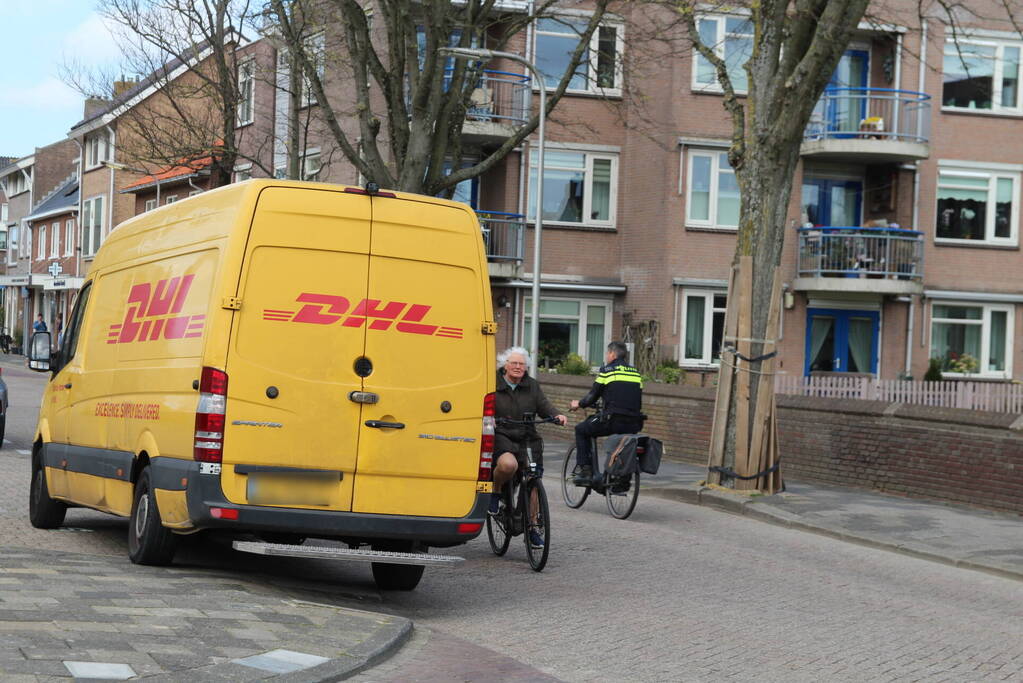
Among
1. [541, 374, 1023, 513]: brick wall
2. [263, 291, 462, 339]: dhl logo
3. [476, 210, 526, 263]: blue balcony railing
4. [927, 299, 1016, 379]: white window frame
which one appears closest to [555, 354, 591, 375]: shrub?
[476, 210, 526, 263]: blue balcony railing

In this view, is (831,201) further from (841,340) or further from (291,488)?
(291,488)

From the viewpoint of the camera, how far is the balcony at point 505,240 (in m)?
31.2

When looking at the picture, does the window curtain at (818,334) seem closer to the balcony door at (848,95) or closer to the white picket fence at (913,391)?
the balcony door at (848,95)

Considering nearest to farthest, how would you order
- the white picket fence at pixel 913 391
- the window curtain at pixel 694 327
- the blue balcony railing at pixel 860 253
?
the white picket fence at pixel 913 391
the blue balcony railing at pixel 860 253
the window curtain at pixel 694 327

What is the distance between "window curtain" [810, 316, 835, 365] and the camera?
3162cm

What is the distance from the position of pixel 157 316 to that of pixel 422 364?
1983mm

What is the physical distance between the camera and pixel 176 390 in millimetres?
8602

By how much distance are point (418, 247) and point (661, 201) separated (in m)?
22.4

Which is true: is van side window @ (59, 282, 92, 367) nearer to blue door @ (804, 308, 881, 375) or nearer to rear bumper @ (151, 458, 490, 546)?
rear bumper @ (151, 458, 490, 546)

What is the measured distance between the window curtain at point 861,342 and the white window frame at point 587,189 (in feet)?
20.1

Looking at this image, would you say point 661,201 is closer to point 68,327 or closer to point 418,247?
point 68,327

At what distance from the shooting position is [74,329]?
11398mm

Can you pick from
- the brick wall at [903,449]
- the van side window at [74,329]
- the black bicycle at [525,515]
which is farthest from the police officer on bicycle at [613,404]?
the van side window at [74,329]

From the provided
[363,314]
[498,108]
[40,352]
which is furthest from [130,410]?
[498,108]
